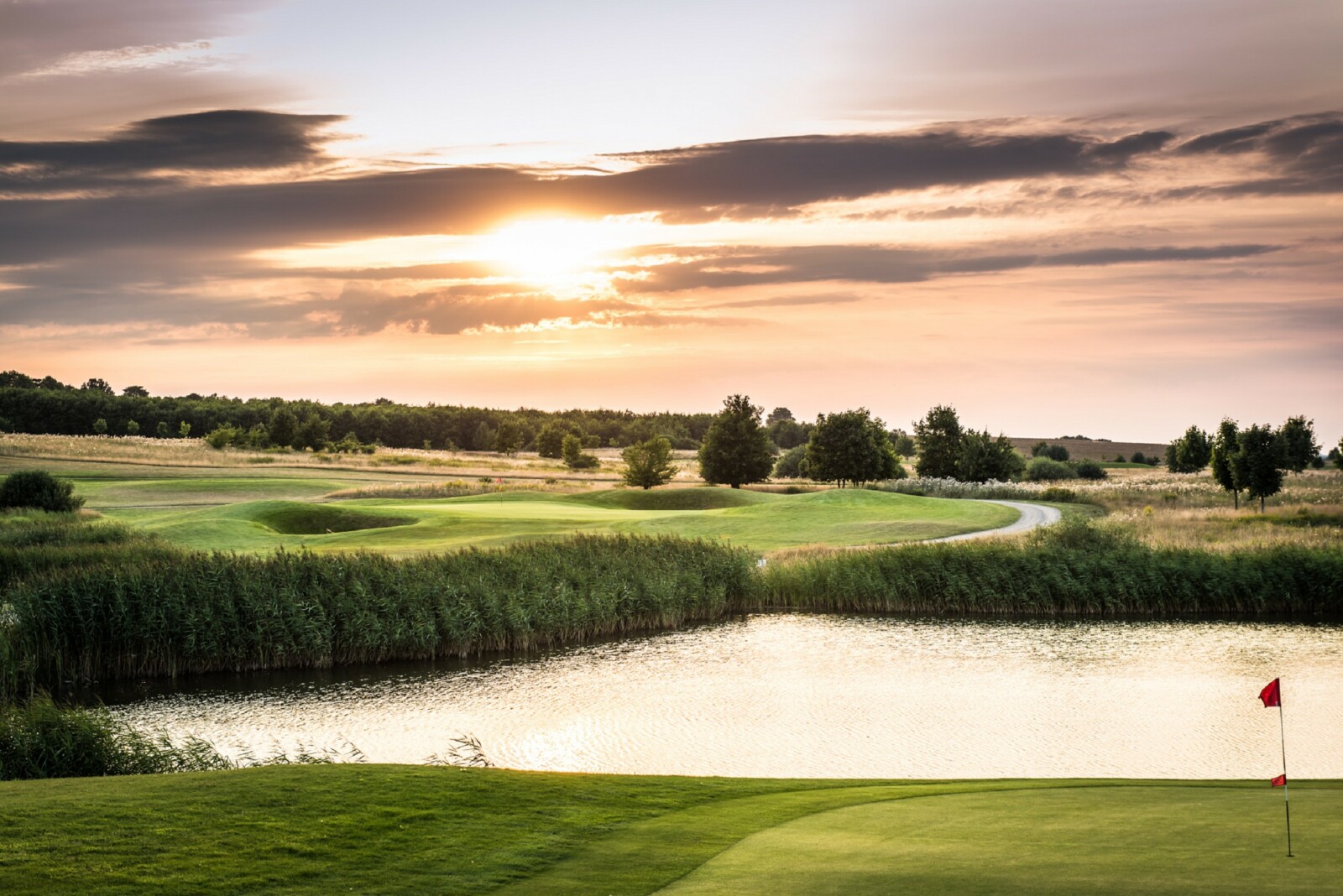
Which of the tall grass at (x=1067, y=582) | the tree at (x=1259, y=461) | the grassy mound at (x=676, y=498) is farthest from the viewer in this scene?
the grassy mound at (x=676, y=498)

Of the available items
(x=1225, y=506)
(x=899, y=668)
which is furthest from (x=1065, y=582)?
(x=1225, y=506)

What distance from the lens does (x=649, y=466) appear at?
59.2 metres

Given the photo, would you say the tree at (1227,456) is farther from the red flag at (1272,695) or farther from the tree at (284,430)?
the tree at (284,430)

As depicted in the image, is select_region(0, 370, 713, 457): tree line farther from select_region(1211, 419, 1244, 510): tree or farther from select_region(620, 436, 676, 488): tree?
select_region(1211, 419, 1244, 510): tree

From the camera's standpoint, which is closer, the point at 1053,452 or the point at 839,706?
the point at 839,706

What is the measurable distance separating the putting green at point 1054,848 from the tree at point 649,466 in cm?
5061

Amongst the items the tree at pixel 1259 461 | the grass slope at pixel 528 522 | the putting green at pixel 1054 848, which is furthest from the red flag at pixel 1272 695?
the tree at pixel 1259 461

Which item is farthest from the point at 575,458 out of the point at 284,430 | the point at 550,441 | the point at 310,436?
the point at 284,430

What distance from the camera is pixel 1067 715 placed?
16.0 m

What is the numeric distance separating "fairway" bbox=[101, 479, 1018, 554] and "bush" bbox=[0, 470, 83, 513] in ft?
6.14

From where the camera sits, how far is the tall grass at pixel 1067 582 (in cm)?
2691

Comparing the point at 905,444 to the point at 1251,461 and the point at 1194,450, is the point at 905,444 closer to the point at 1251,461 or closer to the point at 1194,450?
the point at 1194,450

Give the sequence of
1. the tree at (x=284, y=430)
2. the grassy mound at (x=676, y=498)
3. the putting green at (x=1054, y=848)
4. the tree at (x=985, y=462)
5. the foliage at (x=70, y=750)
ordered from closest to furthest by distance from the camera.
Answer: the putting green at (x=1054, y=848)
the foliage at (x=70, y=750)
the grassy mound at (x=676, y=498)
the tree at (x=985, y=462)
the tree at (x=284, y=430)

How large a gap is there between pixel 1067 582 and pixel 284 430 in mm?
81212
